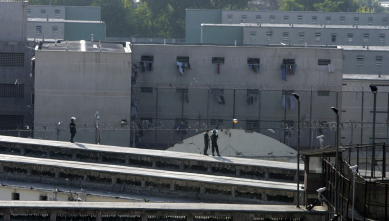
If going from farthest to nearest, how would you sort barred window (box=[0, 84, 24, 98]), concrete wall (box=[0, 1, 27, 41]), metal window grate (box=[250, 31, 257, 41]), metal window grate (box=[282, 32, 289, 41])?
metal window grate (box=[282, 32, 289, 41]) → metal window grate (box=[250, 31, 257, 41]) → concrete wall (box=[0, 1, 27, 41]) → barred window (box=[0, 84, 24, 98])

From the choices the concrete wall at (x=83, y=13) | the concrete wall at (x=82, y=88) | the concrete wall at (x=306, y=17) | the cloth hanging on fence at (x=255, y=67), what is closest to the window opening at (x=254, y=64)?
the cloth hanging on fence at (x=255, y=67)

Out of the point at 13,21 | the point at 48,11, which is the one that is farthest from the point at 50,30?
the point at 13,21

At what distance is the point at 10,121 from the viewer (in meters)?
48.7

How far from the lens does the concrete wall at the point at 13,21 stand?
4966 cm

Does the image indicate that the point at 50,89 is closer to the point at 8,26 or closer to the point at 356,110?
the point at 8,26

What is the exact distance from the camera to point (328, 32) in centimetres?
8225

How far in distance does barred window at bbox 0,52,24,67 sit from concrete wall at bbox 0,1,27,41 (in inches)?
68.5

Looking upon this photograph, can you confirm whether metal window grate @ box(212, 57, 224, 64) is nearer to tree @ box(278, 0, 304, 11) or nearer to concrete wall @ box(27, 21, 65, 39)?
concrete wall @ box(27, 21, 65, 39)

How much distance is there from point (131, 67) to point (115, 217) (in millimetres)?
25749

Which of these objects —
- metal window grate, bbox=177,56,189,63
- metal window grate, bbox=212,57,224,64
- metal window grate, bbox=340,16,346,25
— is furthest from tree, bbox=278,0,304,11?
metal window grate, bbox=177,56,189,63

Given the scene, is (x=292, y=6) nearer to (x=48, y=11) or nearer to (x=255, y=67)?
(x=48, y=11)

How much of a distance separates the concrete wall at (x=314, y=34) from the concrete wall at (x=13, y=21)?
31.3m

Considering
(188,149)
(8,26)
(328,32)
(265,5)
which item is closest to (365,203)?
(188,149)

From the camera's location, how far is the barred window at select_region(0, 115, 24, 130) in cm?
4822
